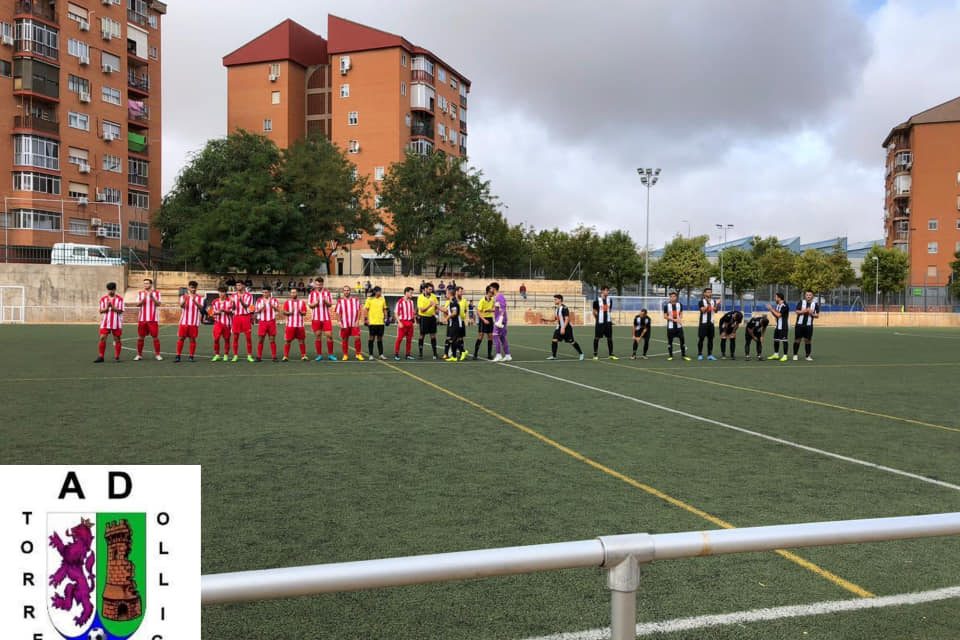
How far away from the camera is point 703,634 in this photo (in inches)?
154

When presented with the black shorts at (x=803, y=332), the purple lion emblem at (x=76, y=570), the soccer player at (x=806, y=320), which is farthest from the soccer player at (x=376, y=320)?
the purple lion emblem at (x=76, y=570)

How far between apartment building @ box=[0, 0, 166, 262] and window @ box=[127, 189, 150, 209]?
10 centimetres

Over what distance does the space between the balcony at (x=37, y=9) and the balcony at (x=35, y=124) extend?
256 inches

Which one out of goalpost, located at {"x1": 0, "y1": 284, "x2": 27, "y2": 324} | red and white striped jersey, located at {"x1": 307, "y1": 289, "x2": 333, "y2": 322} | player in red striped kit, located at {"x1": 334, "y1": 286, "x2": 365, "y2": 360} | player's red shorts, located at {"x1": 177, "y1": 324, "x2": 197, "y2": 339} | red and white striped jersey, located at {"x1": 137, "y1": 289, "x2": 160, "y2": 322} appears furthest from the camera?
goalpost, located at {"x1": 0, "y1": 284, "x2": 27, "y2": 324}

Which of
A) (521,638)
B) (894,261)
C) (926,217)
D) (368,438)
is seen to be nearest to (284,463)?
(368,438)

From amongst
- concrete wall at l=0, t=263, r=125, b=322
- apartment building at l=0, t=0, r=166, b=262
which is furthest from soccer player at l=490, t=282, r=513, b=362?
apartment building at l=0, t=0, r=166, b=262

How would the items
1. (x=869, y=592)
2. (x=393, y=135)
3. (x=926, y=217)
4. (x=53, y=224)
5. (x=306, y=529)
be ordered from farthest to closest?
(x=926, y=217) < (x=393, y=135) < (x=53, y=224) < (x=306, y=529) < (x=869, y=592)

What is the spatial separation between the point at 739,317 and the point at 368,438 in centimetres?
1631

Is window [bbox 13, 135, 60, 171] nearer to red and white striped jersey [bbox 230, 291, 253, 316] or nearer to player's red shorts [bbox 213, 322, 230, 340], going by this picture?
red and white striped jersey [bbox 230, 291, 253, 316]

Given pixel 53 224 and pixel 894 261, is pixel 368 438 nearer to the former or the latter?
pixel 53 224

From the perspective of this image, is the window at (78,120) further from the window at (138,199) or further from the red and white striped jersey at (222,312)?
the red and white striped jersey at (222,312)

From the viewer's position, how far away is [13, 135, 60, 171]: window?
51.1 meters

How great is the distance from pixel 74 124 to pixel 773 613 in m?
60.3

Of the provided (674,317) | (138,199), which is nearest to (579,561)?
(674,317)
